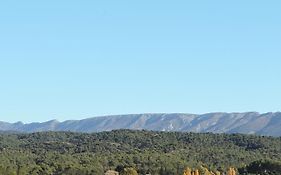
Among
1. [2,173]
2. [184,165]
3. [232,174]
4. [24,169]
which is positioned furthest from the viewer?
[184,165]

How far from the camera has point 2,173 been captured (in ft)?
517

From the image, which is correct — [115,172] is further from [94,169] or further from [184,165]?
[184,165]

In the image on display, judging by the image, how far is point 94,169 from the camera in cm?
18988

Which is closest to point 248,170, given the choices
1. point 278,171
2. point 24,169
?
point 278,171

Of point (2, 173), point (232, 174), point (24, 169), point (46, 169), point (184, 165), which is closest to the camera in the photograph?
point (232, 174)

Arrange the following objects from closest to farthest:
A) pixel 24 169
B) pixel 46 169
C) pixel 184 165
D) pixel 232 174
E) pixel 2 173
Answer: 1. pixel 232 174
2. pixel 2 173
3. pixel 24 169
4. pixel 46 169
5. pixel 184 165

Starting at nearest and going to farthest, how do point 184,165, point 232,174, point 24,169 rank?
1. point 232,174
2. point 24,169
3. point 184,165

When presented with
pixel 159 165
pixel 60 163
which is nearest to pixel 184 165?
pixel 159 165

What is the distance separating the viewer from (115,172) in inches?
7367

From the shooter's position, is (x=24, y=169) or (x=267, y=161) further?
(x=267, y=161)

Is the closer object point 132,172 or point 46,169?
point 132,172

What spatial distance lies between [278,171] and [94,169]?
5604cm

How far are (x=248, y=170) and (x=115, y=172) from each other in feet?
132

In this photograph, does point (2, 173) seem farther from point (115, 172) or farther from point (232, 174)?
point (232, 174)
